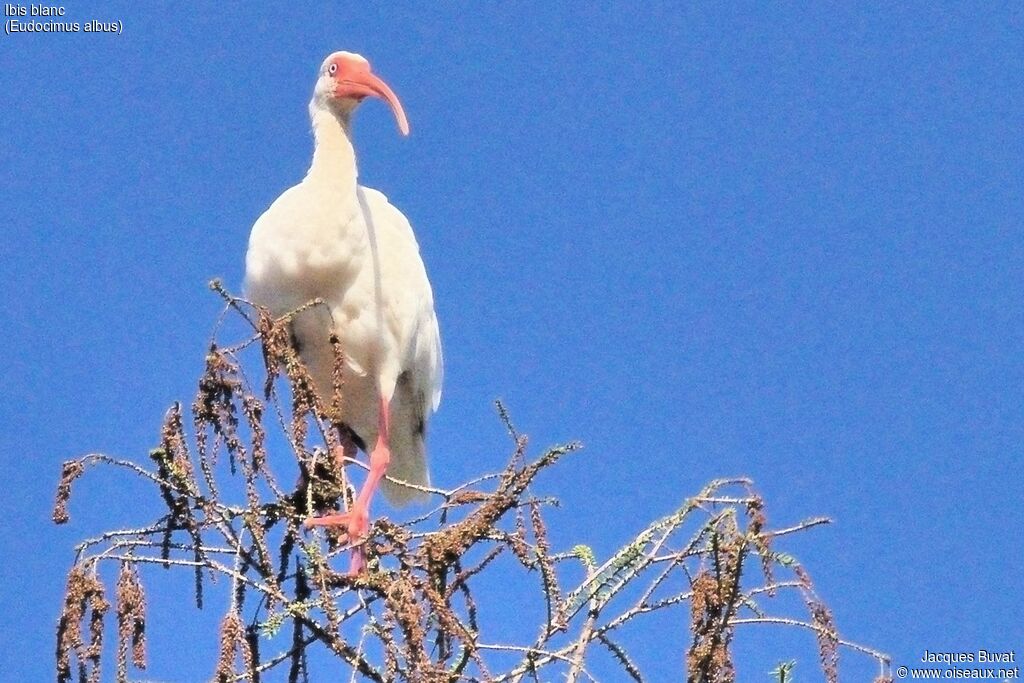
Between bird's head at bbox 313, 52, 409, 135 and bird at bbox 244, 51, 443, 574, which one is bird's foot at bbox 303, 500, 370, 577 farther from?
bird's head at bbox 313, 52, 409, 135

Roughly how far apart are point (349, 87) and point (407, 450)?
1.97 meters

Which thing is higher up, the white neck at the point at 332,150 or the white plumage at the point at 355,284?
the white neck at the point at 332,150

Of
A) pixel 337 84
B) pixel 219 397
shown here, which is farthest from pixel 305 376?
pixel 337 84

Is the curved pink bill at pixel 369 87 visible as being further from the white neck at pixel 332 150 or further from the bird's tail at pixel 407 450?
the bird's tail at pixel 407 450

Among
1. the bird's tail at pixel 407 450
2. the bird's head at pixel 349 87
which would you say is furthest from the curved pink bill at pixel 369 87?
the bird's tail at pixel 407 450

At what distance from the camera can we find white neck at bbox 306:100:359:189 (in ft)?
23.3

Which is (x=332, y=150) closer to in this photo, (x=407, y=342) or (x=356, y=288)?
(x=356, y=288)

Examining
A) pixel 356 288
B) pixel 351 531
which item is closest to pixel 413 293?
pixel 356 288

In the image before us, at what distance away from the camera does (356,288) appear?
23.0ft

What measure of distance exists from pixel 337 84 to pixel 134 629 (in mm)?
4320

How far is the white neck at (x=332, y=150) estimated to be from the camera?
7.11 meters

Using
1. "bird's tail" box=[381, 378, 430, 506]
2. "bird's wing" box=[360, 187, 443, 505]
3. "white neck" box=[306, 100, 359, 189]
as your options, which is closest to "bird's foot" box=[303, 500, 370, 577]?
"bird's wing" box=[360, 187, 443, 505]

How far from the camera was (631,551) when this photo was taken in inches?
158

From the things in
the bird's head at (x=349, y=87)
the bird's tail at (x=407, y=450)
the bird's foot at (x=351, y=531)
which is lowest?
the bird's foot at (x=351, y=531)
